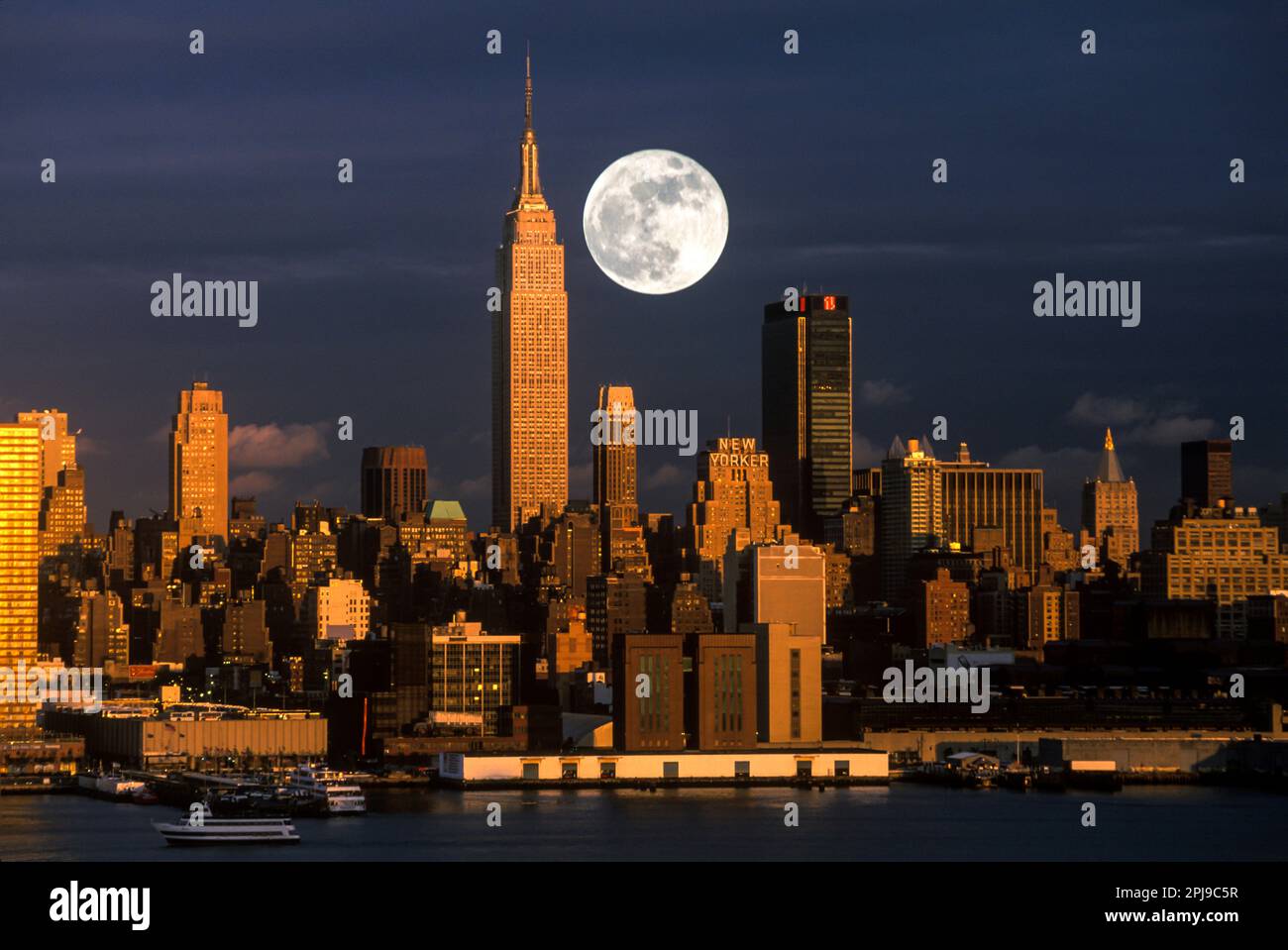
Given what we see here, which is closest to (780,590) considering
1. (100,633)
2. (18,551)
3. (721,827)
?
(100,633)

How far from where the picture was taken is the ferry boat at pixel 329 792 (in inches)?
2002

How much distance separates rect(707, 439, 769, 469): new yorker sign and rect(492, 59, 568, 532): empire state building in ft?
74.5

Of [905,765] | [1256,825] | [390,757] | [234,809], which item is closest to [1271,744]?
[905,765]

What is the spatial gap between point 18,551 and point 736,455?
177 feet

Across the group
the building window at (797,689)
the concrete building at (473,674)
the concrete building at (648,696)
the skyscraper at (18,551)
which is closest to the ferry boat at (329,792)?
the concrete building at (648,696)

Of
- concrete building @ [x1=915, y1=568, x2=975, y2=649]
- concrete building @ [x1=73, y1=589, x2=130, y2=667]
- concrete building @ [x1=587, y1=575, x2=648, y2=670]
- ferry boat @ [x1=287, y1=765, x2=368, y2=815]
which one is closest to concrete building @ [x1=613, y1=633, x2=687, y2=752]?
ferry boat @ [x1=287, y1=765, x2=368, y2=815]

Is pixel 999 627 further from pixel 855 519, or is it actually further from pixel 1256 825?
pixel 1256 825

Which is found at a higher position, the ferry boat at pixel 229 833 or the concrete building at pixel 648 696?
the concrete building at pixel 648 696

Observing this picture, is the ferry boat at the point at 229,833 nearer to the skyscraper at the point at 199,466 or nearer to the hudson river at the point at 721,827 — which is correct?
the hudson river at the point at 721,827

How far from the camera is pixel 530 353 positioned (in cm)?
14938

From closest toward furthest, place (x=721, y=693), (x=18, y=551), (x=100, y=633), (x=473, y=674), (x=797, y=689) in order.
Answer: (x=721, y=693), (x=797, y=689), (x=473, y=674), (x=18, y=551), (x=100, y=633)

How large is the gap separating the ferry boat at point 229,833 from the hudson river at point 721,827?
0.40 metres

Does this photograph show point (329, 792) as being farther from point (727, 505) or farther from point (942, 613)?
point (727, 505)
